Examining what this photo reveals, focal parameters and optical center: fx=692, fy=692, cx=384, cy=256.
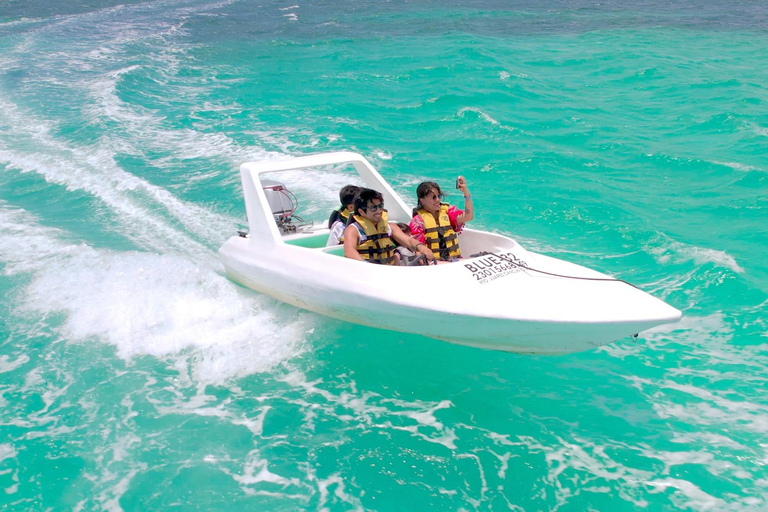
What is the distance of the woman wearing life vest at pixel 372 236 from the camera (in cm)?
565

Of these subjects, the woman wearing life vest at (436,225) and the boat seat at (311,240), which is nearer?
the woman wearing life vest at (436,225)

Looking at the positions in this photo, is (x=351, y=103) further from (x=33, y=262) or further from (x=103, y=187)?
(x=33, y=262)

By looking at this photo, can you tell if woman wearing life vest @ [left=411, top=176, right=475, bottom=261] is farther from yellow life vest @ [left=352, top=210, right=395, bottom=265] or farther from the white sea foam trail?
the white sea foam trail

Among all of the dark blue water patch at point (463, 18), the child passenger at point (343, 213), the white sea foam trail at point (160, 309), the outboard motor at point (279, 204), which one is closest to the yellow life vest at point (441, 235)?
the child passenger at point (343, 213)

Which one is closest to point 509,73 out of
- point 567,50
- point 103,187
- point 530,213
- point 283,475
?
point 567,50

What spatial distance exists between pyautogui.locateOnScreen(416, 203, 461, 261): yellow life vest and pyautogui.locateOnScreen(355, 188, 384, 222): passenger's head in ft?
1.22

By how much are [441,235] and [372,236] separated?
1.88 feet

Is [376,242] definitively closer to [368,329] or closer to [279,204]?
[368,329]

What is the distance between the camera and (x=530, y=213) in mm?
8594

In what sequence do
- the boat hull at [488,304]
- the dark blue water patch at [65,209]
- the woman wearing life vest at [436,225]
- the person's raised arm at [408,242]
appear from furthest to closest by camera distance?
the dark blue water patch at [65,209] < the woman wearing life vest at [436,225] < the person's raised arm at [408,242] < the boat hull at [488,304]

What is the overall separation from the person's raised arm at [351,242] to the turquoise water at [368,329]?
0.70m

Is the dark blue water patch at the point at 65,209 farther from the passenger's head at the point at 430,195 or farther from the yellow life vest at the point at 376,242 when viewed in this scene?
the passenger's head at the point at 430,195

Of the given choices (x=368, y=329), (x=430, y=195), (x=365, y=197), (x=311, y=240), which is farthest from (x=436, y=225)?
(x=311, y=240)

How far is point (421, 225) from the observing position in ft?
19.0
